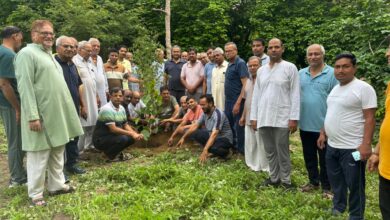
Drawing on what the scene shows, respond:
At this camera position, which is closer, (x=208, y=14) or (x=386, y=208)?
(x=386, y=208)

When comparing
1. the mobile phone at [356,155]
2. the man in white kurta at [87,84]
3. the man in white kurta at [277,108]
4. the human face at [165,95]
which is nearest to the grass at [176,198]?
the man in white kurta at [277,108]

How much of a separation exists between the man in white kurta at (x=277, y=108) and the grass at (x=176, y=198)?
36 cm

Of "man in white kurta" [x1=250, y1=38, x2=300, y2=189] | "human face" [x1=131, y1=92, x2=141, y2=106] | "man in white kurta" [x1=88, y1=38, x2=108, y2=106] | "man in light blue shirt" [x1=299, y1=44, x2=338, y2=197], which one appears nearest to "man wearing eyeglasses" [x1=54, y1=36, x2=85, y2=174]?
"man in white kurta" [x1=88, y1=38, x2=108, y2=106]

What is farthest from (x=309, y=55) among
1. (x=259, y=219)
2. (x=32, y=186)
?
(x=32, y=186)

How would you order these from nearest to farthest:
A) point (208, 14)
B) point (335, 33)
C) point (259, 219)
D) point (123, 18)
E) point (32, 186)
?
point (259, 219)
point (32, 186)
point (335, 33)
point (123, 18)
point (208, 14)

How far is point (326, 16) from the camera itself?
48.8 feet

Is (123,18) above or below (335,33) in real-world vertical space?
above

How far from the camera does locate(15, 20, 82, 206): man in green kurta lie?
13.1ft

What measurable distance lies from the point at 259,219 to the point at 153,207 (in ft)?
3.72

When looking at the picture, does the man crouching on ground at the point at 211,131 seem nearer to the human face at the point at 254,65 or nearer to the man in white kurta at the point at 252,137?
the man in white kurta at the point at 252,137

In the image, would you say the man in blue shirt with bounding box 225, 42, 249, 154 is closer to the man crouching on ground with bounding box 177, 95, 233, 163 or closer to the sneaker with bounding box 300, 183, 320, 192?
the man crouching on ground with bounding box 177, 95, 233, 163

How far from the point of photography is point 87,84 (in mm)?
6105

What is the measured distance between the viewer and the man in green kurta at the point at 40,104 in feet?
13.1

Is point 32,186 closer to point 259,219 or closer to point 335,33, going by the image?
point 259,219
